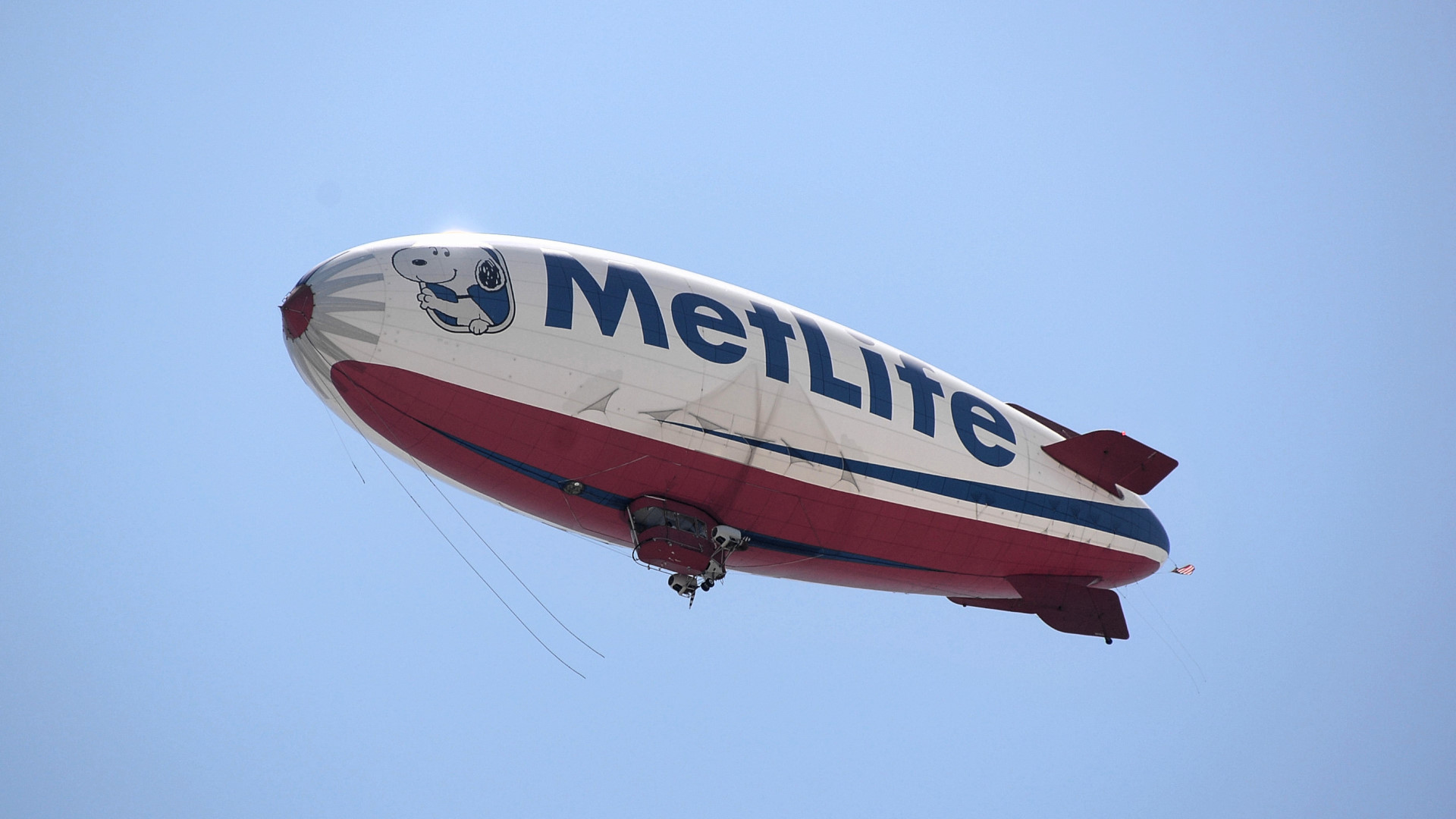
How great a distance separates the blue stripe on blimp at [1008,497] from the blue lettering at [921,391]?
1.29 metres

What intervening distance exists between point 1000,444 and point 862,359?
490 centimetres

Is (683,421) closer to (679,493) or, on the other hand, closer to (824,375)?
(679,493)

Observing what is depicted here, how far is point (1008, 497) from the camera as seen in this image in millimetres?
31250

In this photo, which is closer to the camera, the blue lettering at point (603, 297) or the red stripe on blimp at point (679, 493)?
the red stripe on blimp at point (679, 493)

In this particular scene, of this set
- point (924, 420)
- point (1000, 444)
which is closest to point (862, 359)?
point (924, 420)

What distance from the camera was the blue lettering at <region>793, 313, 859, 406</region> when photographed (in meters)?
28.1

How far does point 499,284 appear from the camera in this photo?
2497 cm

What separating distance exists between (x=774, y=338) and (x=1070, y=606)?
11.9 metres

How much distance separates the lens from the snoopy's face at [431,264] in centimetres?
2452

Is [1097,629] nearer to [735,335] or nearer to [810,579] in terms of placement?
[810,579]

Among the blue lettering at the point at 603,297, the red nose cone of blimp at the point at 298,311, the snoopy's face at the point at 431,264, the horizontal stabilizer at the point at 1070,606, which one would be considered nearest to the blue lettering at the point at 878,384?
the blue lettering at the point at 603,297

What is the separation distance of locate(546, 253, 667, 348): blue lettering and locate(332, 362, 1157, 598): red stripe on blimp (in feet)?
6.90

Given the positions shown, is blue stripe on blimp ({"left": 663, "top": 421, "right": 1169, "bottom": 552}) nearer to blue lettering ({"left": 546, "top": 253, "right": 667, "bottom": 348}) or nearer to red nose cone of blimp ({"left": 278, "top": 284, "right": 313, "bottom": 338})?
blue lettering ({"left": 546, "top": 253, "right": 667, "bottom": 348})

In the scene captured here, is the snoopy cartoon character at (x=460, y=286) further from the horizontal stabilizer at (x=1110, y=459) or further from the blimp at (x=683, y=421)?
the horizontal stabilizer at (x=1110, y=459)
